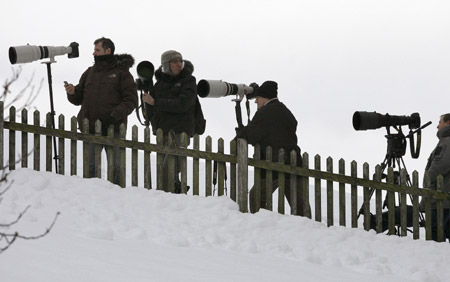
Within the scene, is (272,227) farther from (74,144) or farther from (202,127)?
(74,144)

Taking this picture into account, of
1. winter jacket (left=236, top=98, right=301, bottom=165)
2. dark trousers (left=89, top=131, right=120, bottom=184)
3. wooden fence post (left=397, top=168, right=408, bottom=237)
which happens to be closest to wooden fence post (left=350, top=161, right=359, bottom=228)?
wooden fence post (left=397, top=168, right=408, bottom=237)

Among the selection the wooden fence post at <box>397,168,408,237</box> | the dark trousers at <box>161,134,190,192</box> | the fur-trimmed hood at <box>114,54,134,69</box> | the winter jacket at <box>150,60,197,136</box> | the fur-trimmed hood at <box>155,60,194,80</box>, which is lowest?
the wooden fence post at <box>397,168,408,237</box>

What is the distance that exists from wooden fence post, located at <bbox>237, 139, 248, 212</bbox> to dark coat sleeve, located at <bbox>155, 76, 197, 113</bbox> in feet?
2.97

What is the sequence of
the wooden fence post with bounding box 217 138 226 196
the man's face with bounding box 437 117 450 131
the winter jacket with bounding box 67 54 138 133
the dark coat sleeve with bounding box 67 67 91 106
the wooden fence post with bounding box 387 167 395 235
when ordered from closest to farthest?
1. the man's face with bounding box 437 117 450 131
2. the wooden fence post with bounding box 217 138 226 196
3. the wooden fence post with bounding box 387 167 395 235
4. the winter jacket with bounding box 67 54 138 133
5. the dark coat sleeve with bounding box 67 67 91 106

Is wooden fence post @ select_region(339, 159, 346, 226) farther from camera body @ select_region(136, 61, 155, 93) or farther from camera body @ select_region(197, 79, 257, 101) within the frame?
camera body @ select_region(136, 61, 155, 93)

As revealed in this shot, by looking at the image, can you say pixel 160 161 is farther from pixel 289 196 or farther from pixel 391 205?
pixel 391 205

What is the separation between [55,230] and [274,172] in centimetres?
336

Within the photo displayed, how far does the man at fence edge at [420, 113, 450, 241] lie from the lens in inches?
402

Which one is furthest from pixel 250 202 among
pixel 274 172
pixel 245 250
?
pixel 245 250

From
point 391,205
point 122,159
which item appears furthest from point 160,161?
point 391,205

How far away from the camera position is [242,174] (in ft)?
33.7

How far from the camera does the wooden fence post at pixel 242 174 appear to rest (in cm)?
1024

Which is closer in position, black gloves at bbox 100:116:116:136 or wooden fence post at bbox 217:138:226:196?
wooden fence post at bbox 217:138:226:196

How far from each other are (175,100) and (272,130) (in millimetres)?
1303
